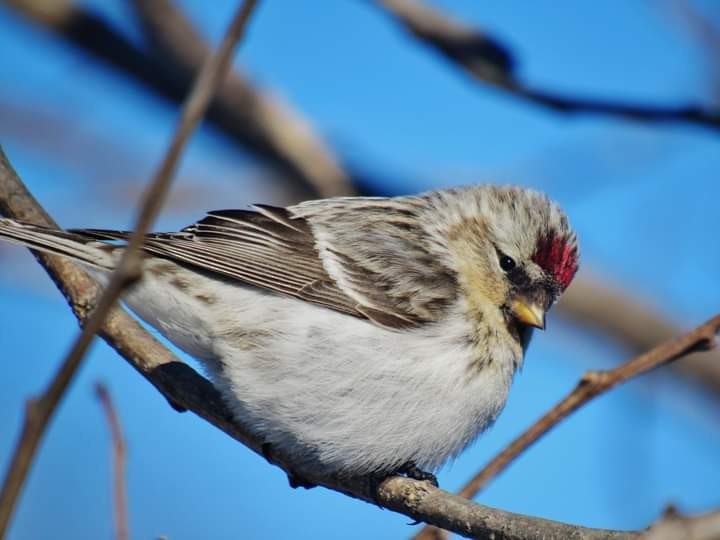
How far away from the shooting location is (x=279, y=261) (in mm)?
3781

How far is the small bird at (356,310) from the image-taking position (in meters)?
3.41

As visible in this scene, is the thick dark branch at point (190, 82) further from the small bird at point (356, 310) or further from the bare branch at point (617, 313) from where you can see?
the small bird at point (356, 310)

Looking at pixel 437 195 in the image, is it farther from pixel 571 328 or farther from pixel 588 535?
pixel 571 328

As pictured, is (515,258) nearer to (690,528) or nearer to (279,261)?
(279,261)

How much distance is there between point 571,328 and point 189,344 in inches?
148

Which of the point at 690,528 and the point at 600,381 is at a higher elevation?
the point at 600,381

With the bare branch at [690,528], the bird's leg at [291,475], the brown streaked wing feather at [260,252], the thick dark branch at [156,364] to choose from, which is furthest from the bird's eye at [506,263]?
the bare branch at [690,528]

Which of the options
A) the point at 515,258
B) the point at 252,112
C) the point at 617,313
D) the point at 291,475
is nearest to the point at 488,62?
the point at 515,258

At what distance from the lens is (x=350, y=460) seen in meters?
3.42

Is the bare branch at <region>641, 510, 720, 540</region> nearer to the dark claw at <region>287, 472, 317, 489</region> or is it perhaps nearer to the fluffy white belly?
the fluffy white belly

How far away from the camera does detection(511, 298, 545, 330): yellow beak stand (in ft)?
12.0

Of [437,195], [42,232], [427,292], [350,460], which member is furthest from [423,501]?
[437,195]

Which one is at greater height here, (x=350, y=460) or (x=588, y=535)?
(x=350, y=460)

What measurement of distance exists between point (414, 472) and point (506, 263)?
3.00ft
